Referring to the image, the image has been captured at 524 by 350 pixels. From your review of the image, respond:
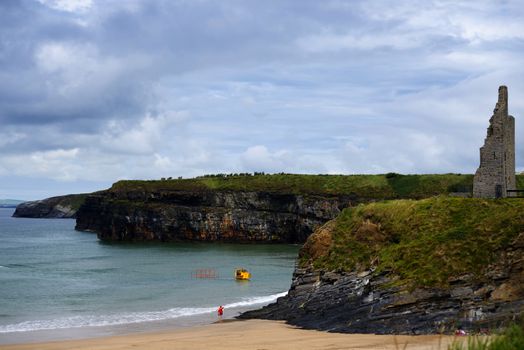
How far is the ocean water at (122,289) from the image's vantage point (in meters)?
41.5

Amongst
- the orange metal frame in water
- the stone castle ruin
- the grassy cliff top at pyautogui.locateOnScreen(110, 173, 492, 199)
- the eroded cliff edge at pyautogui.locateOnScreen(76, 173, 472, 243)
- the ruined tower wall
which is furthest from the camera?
the eroded cliff edge at pyautogui.locateOnScreen(76, 173, 472, 243)

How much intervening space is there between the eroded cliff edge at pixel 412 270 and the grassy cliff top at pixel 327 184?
3316 inches

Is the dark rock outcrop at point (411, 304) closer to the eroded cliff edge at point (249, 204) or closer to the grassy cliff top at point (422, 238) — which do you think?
the grassy cliff top at point (422, 238)

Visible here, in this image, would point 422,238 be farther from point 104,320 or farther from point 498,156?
point 104,320

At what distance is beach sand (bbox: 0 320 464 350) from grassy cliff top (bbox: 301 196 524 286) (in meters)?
5.20

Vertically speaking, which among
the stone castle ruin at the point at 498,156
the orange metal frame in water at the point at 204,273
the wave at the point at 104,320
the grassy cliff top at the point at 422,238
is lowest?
the wave at the point at 104,320

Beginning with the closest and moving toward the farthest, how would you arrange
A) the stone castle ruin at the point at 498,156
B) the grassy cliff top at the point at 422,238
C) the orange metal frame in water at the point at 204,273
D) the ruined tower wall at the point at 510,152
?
the grassy cliff top at the point at 422,238
the stone castle ruin at the point at 498,156
the ruined tower wall at the point at 510,152
the orange metal frame in water at the point at 204,273

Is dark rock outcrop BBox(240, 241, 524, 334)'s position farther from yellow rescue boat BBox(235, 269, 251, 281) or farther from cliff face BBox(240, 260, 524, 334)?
yellow rescue boat BBox(235, 269, 251, 281)

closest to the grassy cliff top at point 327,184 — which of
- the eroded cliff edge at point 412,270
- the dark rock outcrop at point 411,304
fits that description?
the eroded cliff edge at point 412,270

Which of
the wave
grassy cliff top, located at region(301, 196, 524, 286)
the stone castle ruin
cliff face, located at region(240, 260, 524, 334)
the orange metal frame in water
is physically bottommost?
the wave

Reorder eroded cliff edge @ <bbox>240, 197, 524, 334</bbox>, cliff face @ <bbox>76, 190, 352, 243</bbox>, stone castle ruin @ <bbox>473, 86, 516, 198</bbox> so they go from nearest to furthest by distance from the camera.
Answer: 1. eroded cliff edge @ <bbox>240, 197, 524, 334</bbox>
2. stone castle ruin @ <bbox>473, 86, 516, 198</bbox>
3. cliff face @ <bbox>76, 190, 352, 243</bbox>

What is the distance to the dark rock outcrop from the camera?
2891 centimetres

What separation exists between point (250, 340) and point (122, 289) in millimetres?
30394

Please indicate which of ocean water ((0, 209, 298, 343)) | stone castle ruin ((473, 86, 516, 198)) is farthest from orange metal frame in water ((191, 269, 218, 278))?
stone castle ruin ((473, 86, 516, 198))
